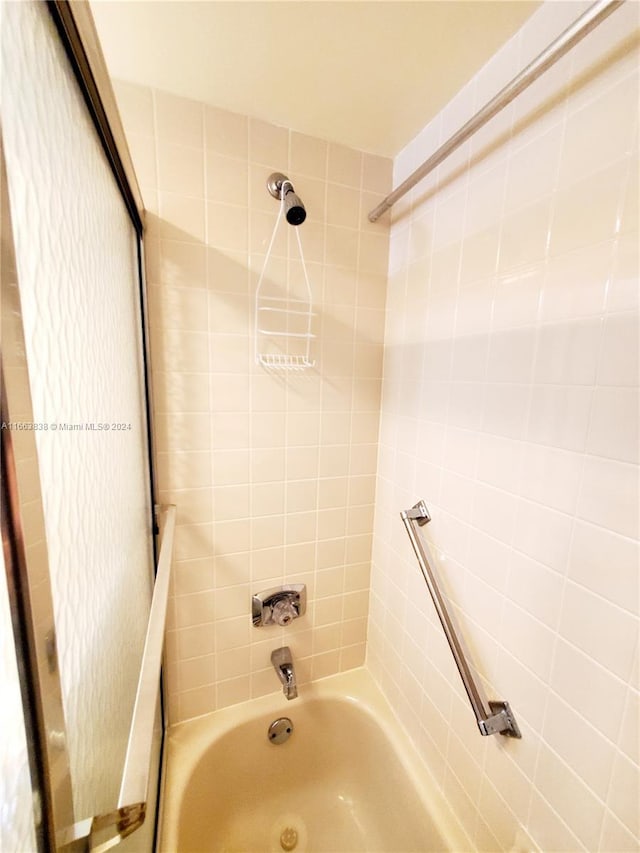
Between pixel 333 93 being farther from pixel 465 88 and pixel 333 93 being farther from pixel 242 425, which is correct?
pixel 242 425

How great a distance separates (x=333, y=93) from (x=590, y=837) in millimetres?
1615

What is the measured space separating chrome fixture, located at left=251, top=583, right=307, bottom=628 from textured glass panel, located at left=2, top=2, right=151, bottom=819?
0.46 m

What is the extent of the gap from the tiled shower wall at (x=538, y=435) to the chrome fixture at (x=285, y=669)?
420mm

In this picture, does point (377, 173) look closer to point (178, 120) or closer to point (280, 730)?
point (178, 120)

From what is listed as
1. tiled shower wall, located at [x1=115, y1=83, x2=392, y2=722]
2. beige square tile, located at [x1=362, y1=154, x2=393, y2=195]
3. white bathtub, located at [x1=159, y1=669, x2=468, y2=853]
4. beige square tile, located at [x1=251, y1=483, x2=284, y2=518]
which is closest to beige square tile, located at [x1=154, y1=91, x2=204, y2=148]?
tiled shower wall, located at [x1=115, y1=83, x2=392, y2=722]

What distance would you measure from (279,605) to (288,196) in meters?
1.23

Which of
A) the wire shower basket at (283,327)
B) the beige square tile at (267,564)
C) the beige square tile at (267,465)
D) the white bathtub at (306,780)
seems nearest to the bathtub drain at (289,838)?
A: the white bathtub at (306,780)

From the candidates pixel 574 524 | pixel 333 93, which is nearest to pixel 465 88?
pixel 333 93

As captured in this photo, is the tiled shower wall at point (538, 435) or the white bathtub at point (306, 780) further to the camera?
the white bathtub at point (306, 780)

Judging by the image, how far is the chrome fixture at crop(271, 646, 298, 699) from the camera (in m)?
1.08

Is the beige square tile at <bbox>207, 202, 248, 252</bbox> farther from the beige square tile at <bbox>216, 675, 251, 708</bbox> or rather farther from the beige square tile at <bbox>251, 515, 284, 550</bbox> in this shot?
the beige square tile at <bbox>216, 675, 251, 708</bbox>

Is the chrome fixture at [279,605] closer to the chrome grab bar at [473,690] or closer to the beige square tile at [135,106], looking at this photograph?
the chrome grab bar at [473,690]

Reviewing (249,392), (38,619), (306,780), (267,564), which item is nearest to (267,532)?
(267,564)

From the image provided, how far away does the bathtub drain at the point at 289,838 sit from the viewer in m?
1.03
